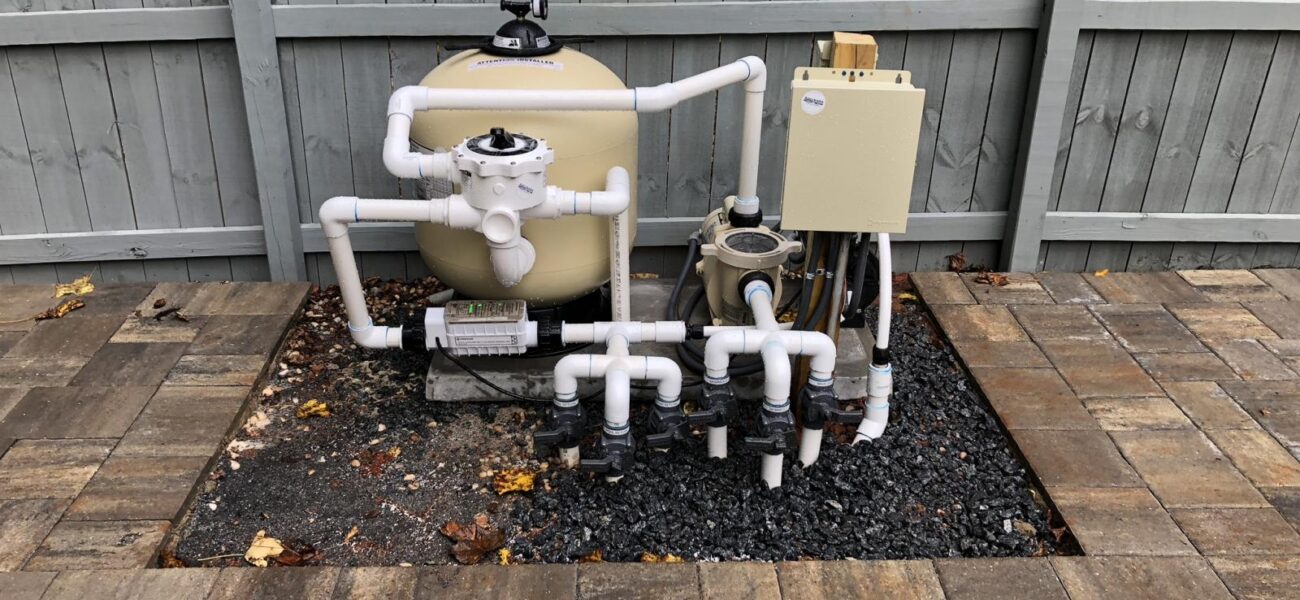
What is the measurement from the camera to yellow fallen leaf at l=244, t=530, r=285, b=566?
2408 millimetres

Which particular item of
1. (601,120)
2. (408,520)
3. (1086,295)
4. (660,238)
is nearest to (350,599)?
(408,520)

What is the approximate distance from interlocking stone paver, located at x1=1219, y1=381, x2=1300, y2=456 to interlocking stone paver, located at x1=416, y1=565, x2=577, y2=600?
6.14 feet

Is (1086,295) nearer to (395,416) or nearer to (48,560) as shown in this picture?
(395,416)

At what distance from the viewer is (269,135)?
3.50m

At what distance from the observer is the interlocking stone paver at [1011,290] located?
12.1 ft

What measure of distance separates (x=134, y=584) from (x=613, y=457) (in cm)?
117

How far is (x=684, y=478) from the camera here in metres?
2.70

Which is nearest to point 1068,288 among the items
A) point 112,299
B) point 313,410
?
point 313,410

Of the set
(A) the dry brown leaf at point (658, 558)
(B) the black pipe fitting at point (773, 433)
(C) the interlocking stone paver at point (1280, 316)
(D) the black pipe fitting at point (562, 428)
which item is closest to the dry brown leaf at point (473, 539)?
(D) the black pipe fitting at point (562, 428)

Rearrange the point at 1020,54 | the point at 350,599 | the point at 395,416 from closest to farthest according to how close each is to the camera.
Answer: the point at 350,599 → the point at 395,416 → the point at 1020,54

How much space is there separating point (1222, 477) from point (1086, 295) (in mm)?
1169

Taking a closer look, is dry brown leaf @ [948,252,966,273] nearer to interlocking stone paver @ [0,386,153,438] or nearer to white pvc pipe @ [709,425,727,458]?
white pvc pipe @ [709,425,727,458]

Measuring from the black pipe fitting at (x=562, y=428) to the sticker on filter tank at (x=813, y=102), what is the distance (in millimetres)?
999

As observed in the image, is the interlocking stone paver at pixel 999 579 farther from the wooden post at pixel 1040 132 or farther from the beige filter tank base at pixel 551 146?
the wooden post at pixel 1040 132
